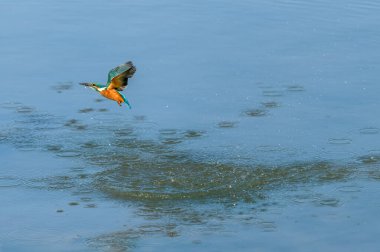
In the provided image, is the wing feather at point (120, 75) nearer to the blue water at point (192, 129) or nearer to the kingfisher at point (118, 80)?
the kingfisher at point (118, 80)

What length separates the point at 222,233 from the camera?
628cm

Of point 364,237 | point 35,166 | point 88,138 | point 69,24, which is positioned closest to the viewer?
point 364,237

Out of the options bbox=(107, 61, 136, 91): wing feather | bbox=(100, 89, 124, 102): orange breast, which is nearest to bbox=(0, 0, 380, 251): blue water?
bbox=(100, 89, 124, 102): orange breast

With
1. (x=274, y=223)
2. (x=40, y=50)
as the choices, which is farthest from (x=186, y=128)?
(x=40, y=50)

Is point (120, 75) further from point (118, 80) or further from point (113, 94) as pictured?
point (113, 94)

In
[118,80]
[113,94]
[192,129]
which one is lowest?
[192,129]

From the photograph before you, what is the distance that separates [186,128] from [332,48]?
2.69m

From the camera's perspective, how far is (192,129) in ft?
26.5

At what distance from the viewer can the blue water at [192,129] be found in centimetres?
640

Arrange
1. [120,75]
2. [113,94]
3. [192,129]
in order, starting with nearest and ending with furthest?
[120,75] < [113,94] < [192,129]

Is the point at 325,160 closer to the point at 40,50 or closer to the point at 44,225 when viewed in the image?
the point at 44,225

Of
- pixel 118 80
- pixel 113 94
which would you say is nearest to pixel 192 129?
pixel 113 94

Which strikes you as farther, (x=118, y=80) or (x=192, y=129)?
(x=192, y=129)

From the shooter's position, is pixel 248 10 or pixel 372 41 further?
pixel 248 10
